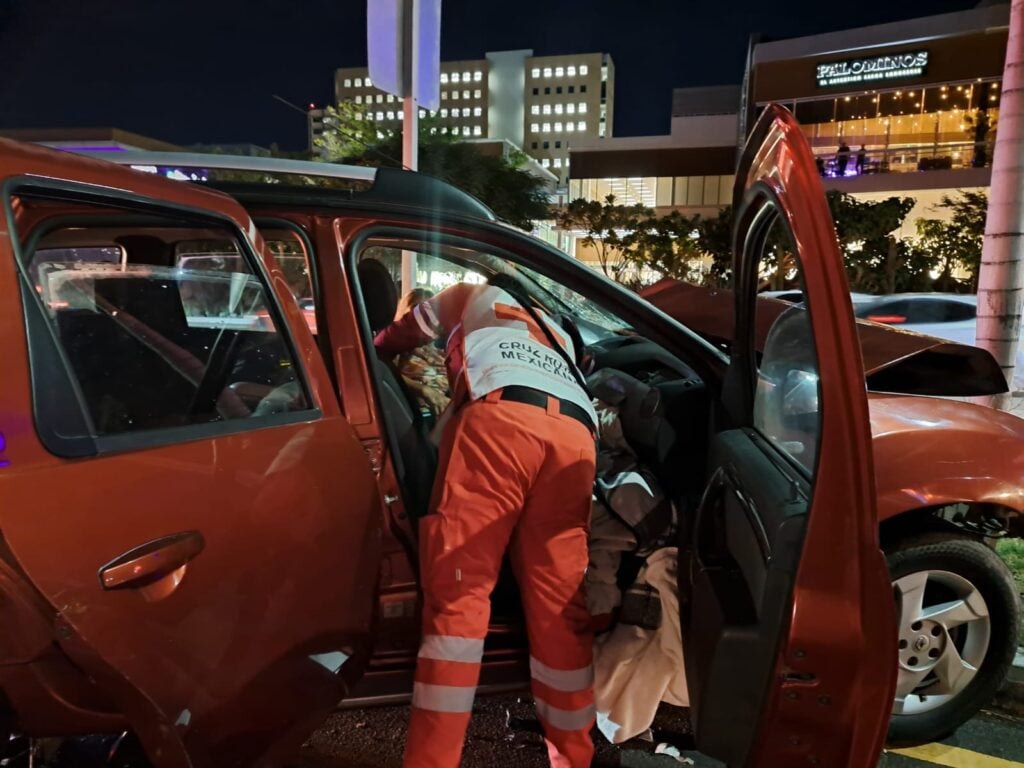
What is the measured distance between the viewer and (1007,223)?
4.15m

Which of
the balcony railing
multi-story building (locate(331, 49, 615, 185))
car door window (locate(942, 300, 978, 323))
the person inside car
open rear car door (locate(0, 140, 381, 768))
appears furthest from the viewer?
multi-story building (locate(331, 49, 615, 185))

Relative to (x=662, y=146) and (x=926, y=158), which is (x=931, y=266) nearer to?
(x=926, y=158)

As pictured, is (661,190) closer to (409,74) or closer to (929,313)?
(929,313)

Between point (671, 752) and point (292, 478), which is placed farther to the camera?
point (671, 752)

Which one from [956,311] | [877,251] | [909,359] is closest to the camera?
[909,359]

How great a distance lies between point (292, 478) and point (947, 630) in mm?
2236

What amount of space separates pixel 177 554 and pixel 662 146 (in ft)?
132

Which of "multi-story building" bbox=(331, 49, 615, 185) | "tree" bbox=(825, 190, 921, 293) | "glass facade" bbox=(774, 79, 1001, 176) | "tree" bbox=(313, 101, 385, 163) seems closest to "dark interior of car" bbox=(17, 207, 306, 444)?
"tree" bbox=(313, 101, 385, 163)

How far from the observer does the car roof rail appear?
2320 millimetres

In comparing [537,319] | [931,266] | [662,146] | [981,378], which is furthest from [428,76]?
[662,146]

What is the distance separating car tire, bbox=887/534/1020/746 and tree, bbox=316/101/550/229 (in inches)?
792

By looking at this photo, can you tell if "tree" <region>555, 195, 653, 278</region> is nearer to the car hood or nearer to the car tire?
the car hood

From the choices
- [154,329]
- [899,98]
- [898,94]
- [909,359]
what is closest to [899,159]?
[899,98]

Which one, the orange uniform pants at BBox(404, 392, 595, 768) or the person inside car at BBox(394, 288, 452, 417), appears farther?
the person inside car at BBox(394, 288, 452, 417)
